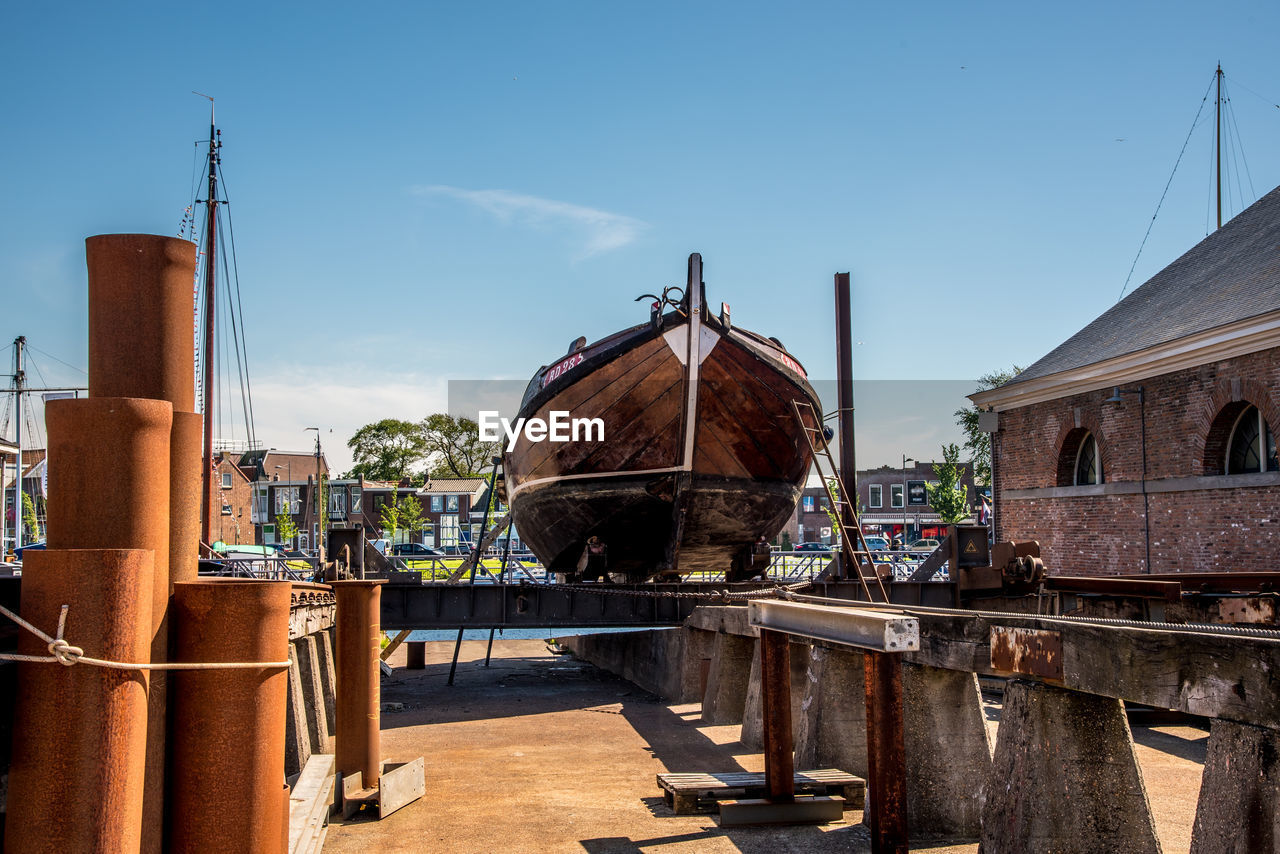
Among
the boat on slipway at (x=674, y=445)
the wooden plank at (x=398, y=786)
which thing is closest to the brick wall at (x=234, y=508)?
the boat on slipway at (x=674, y=445)

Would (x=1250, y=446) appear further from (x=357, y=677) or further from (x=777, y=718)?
(x=357, y=677)

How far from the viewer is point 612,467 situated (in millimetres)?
13102

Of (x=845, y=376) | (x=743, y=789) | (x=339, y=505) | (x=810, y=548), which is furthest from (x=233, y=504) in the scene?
(x=743, y=789)

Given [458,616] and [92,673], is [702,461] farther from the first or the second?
[92,673]

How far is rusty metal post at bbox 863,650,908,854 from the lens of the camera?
5.02 metres

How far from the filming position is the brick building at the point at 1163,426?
46.2 ft

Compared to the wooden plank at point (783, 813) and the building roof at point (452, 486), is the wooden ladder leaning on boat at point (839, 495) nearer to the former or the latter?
the wooden plank at point (783, 813)

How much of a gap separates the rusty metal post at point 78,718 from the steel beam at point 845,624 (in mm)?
3272

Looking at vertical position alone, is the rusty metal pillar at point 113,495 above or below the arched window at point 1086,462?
below

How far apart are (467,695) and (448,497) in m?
54.8

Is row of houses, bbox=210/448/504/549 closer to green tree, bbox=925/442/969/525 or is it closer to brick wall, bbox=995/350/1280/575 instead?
green tree, bbox=925/442/969/525

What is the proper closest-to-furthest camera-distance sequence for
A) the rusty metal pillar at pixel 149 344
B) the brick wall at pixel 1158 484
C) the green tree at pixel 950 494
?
1. the rusty metal pillar at pixel 149 344
2. the brick wall at pixel 1158 484
3. the green tree at pixel 950 494

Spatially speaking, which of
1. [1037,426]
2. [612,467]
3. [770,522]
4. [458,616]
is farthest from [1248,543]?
[458,616]

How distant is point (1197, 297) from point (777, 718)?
13.8 m
